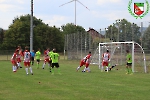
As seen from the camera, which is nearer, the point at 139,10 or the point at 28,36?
the point at 139,10

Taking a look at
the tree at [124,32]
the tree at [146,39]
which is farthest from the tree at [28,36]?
the tree at [146,39]

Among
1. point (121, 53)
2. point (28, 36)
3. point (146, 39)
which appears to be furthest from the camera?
point (28, 36)

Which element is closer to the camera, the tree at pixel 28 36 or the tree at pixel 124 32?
the tree at pixel 124 32

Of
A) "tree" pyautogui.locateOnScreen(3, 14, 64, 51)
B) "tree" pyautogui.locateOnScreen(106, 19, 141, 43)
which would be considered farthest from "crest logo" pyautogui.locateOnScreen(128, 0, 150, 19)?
"tree" pyautogui.locateOnScreen(3, 14, 64, 51)

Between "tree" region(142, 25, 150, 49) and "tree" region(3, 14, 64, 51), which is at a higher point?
"tree" region(3, 14, 64, 51)

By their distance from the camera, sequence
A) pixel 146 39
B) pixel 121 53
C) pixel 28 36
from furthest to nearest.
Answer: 1. pixel 28 36
2. pixel 121 53
3. pixel 146 39

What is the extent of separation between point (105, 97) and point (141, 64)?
61.9 feet

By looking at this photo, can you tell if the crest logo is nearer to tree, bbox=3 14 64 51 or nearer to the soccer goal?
the soccer goal

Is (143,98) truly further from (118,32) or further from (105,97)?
(118,32)

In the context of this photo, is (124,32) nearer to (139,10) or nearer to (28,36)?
(139,10)

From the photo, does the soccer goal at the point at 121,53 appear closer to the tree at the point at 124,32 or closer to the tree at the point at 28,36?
the tree at the point at 124,32

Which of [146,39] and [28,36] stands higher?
[28,36]

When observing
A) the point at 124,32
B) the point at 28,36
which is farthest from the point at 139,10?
the point at 28,36

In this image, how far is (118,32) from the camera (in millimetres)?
42000
